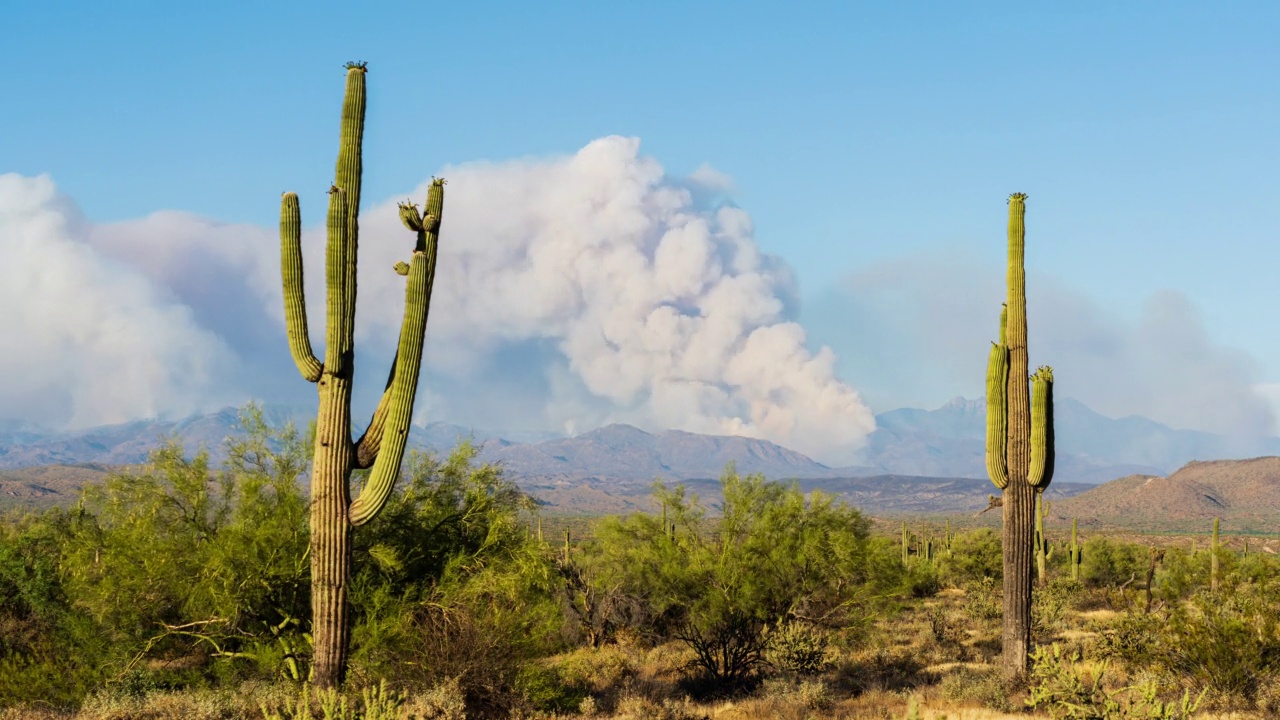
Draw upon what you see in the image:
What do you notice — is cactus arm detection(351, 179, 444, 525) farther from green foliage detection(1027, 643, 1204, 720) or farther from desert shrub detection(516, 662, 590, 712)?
green foliage detection(1027, 643, 1204, 720)

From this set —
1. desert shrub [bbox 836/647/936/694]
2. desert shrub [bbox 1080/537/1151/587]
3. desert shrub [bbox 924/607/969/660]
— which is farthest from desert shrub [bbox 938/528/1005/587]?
desert shrub [bbox 836/647/936/694]

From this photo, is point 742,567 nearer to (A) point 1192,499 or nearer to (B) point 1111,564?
(B) point 1111,564

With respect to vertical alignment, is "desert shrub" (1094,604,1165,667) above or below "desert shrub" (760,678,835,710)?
above

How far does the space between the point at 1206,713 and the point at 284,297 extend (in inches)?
532

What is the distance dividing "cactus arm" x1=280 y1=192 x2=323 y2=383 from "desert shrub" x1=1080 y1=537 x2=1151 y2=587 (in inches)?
1535

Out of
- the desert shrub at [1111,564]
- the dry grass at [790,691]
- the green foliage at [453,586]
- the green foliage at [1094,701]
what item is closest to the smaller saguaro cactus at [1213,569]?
the dry grass at [790,691]

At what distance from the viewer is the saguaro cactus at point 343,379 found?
11336 mm

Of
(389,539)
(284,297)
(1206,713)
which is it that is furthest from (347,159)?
(1206,713)

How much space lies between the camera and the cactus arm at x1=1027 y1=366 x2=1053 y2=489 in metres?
15.7

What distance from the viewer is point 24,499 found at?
16662cm

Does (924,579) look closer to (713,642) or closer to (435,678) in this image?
(713,642)

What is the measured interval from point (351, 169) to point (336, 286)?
1.57 metres

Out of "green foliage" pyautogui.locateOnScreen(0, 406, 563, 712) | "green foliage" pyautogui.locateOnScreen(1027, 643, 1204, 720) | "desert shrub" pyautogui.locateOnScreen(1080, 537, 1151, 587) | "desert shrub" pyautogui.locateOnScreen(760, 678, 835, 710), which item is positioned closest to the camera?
"green foliage" pyautogui.locateOnScreen(1027, 643, 1204, 720)

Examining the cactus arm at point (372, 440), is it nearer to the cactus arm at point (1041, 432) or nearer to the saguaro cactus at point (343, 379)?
the saguaro cactus at point (343, 379)
